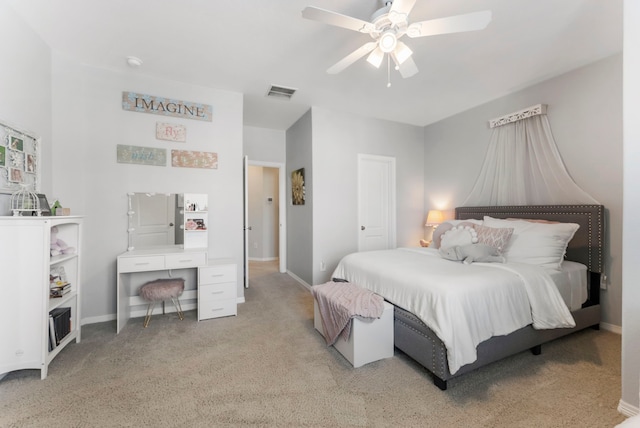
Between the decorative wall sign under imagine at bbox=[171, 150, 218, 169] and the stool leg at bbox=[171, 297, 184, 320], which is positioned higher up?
the decorative wall sign under imagine at bbox=[171, 150, 218, 169]

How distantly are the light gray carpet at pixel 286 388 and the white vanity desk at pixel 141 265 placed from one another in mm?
358

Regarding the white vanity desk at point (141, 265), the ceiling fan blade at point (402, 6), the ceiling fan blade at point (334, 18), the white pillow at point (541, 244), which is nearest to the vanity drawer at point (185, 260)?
the white vanity desk at point (141, 265)

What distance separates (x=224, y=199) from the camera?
3326mm

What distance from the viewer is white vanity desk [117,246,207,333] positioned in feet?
8.51

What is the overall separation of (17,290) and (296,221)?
10.5 ft

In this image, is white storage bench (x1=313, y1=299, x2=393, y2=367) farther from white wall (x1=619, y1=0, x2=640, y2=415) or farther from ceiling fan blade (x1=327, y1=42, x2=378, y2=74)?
ceiling fan blade (x1=327, y1=42, x2=378, y2=74)

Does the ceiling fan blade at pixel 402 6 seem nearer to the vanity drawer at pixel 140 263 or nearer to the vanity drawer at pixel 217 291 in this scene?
the vanity drawer at pixel 217 291

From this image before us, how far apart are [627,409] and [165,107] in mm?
4516

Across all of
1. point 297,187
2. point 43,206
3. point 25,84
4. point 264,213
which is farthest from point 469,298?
point 264,213

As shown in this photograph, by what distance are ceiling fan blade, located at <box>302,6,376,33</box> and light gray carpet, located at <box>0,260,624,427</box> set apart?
235 centimetres

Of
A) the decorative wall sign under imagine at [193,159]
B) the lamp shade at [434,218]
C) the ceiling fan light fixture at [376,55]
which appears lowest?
the lamp shade at [434,218]

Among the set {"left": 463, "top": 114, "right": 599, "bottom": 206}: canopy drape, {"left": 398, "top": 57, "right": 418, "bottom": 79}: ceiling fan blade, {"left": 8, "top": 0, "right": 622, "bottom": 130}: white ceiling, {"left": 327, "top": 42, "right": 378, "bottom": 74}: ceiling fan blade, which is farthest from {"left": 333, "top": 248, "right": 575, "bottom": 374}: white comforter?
{"left": 8, "top": 0, "right": 622, "bottom": 130}: white ceiling

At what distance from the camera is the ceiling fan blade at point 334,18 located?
1.51 metres

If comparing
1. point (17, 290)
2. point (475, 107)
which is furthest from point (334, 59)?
point (17, 290)
